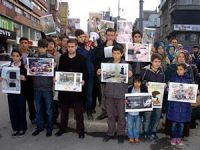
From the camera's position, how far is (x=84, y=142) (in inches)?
236

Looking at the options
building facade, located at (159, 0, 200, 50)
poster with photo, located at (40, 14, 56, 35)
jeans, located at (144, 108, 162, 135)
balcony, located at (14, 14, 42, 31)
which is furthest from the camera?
building facade, located at (159, 0, 200, 50)

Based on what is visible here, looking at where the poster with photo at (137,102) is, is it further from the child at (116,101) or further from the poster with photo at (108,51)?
the poster with photo at (108,51)

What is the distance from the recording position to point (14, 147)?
18.7ft

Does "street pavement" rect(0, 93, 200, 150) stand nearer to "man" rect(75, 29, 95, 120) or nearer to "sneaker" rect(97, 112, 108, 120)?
"sneaker" rect(97, 112, 108, 120)

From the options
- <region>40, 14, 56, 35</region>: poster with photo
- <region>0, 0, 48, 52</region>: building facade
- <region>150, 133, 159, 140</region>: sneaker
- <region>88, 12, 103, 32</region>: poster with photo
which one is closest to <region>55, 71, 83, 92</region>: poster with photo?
<region>150, 133, 159, 140</region>: sneaker

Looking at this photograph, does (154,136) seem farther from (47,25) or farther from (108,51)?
(47,25)

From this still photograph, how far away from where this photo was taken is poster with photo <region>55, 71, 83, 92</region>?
19.5ft

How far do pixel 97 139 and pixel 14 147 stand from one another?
1610mm

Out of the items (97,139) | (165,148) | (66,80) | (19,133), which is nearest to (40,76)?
(66,80)

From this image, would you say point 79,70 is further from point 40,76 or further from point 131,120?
point 131,120

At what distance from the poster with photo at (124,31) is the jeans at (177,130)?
258cm

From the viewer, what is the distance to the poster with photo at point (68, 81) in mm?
5938

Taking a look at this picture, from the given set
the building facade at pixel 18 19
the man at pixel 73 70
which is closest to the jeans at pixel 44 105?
the man at pixel 73 70

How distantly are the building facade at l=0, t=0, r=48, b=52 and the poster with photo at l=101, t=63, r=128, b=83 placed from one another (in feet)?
76.5
